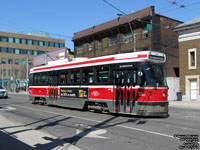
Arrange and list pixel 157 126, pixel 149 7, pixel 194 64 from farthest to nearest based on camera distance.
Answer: pixel 149 7, pixel 194 64, pixel 157 126

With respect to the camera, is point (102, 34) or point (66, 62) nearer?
point (66, 62)

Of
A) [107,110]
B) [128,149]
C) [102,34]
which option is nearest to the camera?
[128,149]

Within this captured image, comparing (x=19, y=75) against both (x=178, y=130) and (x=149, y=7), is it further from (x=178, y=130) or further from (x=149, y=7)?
(x=178, y=130)

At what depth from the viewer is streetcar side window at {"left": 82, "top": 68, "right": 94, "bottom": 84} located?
1397 cm

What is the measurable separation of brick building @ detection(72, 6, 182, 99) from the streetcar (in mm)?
12325

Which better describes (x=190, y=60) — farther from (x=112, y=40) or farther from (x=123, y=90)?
(x=123, y=90)

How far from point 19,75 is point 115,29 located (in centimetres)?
5223

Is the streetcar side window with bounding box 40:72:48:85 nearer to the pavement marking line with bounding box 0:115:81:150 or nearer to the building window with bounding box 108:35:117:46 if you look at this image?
the pavement marking line with bounding box 0:115:81:150

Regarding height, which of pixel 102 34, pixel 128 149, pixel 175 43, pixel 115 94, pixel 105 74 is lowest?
pixel 128 149

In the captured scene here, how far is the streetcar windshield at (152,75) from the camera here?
11430 mm

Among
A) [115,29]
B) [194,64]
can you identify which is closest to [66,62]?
[194,64]

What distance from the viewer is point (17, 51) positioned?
259 feet

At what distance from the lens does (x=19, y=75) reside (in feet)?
256

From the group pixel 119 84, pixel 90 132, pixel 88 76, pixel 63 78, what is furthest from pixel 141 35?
pixel 90 132
